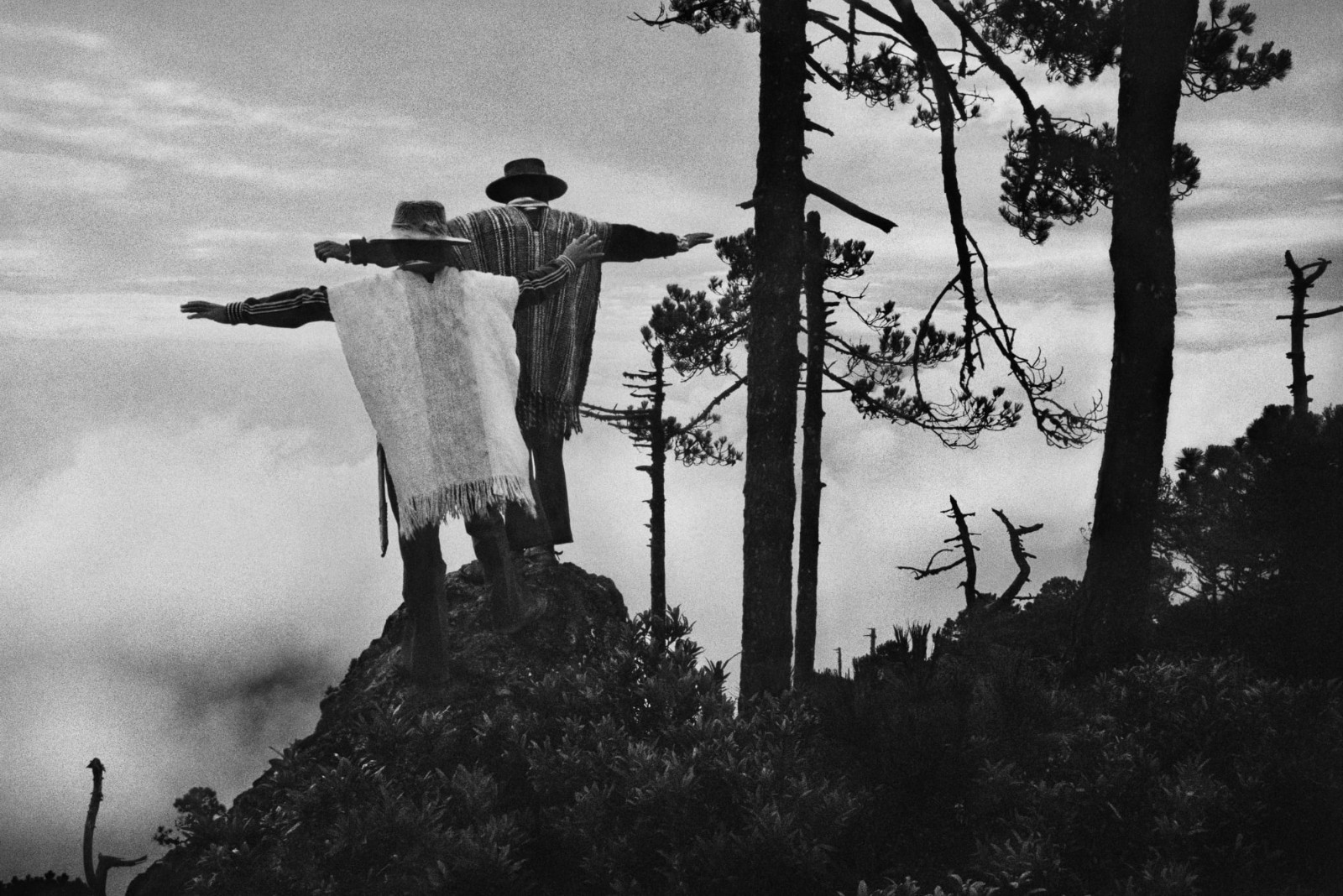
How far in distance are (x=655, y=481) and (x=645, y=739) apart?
827 centimetres

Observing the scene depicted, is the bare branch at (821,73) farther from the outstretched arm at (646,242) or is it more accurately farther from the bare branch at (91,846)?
the bare branch at (91,846)

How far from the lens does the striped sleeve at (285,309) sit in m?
6.45

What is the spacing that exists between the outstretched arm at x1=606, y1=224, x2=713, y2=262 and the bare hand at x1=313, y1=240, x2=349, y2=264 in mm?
1853

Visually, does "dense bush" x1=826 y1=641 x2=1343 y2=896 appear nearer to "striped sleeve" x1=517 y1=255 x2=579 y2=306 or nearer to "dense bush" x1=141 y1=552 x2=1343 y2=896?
"dense bush" x1=141 y1=552 x2=1343 y2=896

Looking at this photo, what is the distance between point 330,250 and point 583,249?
5.00ft

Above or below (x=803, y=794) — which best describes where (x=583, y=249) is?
above

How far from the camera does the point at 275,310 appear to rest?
6488 millimetres

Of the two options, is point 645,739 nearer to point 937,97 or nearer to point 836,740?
point 836,740

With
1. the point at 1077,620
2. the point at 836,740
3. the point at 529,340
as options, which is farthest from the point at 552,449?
the point at 1077,620

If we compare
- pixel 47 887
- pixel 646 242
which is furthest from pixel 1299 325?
pixel 47 887

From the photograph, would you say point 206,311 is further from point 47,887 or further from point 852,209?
point 852,209

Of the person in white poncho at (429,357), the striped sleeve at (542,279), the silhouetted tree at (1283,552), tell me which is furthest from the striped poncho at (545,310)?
the silhouetted tree at (1283,552)

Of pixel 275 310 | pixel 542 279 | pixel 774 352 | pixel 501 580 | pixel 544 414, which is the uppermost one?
pixel 542 279

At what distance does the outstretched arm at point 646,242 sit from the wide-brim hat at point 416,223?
4.96ft
